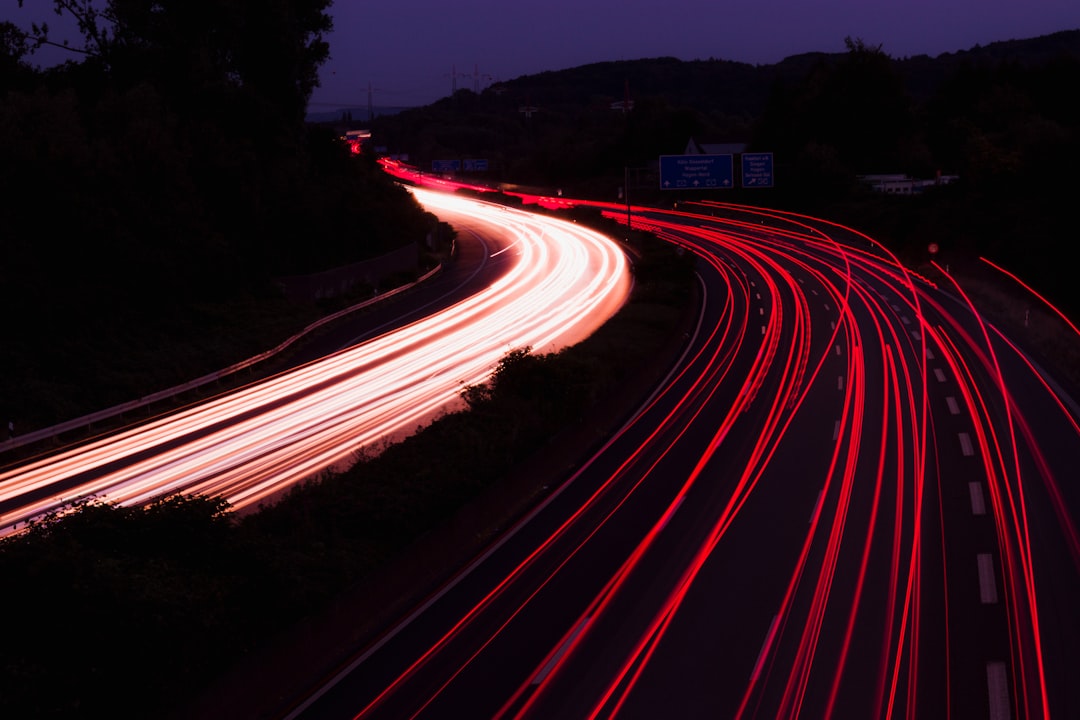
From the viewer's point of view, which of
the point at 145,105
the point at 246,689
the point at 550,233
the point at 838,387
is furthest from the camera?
the point at 550,233

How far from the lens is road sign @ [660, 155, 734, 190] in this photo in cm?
7206

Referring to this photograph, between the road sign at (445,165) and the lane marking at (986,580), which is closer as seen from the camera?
the lane marking at (986,580)

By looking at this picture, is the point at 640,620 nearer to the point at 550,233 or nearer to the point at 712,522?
the point at 712,522

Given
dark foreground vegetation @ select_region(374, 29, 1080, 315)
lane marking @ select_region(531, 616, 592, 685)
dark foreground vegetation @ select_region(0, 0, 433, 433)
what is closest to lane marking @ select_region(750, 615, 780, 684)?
lane marking @ select_region(531, 616, 592, 685)

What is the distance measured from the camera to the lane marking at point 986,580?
15.4 metres

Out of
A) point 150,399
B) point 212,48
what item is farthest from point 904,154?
point 150,399

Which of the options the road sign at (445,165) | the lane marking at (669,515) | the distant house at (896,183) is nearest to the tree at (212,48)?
the lane marking at (669,515)

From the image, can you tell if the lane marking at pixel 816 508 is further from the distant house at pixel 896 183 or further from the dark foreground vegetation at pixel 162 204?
the distant house at pixel 896 183

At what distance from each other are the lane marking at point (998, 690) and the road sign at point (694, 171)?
200ft

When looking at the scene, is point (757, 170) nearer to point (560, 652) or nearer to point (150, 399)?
point (150, 399)

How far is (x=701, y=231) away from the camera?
8475 centimetres

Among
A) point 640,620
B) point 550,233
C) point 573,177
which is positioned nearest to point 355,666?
point 640,620

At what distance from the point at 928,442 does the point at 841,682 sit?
43.4ft

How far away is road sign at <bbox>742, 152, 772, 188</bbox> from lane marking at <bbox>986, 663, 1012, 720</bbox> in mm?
65105
